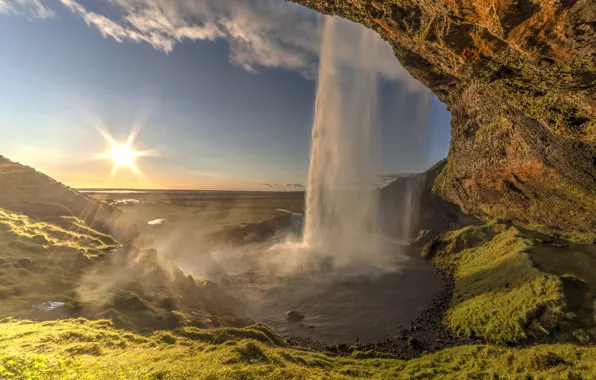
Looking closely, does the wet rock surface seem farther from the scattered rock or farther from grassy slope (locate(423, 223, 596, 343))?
the scattered rock

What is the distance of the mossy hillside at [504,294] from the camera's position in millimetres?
14008

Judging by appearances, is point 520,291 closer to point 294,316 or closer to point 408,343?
point 408,343

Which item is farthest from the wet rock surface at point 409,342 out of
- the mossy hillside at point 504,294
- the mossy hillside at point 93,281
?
the mossy hillside at point 93,281

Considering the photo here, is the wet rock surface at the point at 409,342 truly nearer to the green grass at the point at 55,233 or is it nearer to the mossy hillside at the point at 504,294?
the mossy hillside at the point at 504,294

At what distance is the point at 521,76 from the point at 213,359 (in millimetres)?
14944

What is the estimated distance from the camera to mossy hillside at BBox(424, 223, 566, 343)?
14.0 metres

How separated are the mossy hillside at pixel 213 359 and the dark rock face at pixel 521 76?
31.1ft

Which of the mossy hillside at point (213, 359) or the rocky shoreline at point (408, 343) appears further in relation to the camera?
the rocky shoreline at point (408, 343)

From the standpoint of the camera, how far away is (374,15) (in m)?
10.3

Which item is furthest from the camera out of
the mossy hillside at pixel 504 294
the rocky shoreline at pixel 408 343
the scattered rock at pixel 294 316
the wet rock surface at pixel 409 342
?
the scattered rock at pixel 294 316

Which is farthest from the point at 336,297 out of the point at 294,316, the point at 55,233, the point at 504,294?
the point at 55,233

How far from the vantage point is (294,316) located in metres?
19.0

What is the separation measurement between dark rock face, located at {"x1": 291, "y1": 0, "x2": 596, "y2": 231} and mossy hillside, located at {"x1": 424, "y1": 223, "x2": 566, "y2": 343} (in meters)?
4.60

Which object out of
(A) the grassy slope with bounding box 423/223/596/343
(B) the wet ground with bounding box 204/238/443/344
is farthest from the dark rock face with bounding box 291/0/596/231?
(B) the wet ground with bounding box 204/238/443/344
